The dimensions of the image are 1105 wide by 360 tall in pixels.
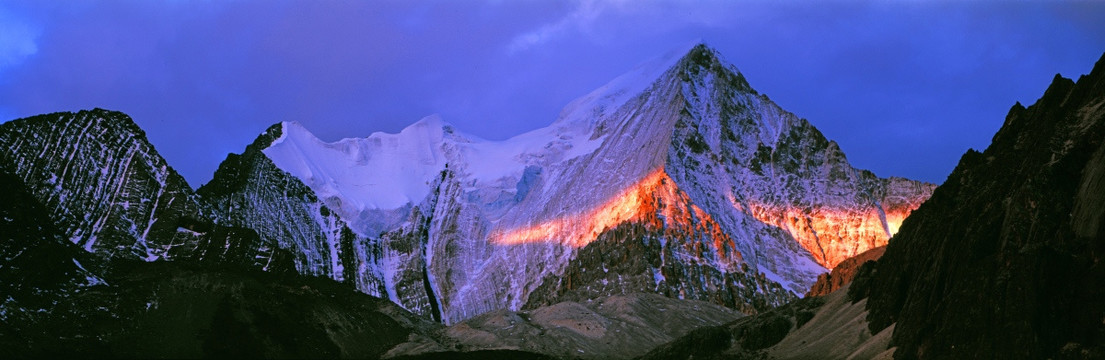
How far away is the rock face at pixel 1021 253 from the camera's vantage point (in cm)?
10756

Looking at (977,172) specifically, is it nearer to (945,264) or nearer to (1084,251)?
(945,264)

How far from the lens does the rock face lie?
107562 millimetres

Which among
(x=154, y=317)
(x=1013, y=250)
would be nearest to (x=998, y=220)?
(x=1013, y=250)

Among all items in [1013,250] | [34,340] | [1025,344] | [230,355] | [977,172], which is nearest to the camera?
[1025,344]

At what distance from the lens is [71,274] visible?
19375 centimetres

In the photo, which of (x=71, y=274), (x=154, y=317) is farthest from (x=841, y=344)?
(x=71, y=274)

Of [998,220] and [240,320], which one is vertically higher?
[240,320]

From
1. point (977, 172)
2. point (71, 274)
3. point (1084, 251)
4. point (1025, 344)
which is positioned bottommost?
point (1025, 344)

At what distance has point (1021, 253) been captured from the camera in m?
115

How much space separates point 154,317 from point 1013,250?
119878 mm

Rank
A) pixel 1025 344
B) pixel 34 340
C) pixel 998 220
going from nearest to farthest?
pixel 1025 344, pixel 998 220, pixel 34 340

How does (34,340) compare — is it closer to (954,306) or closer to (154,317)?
(154,317)

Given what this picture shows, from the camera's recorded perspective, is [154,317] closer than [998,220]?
No

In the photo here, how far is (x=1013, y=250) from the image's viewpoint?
4606 inches
